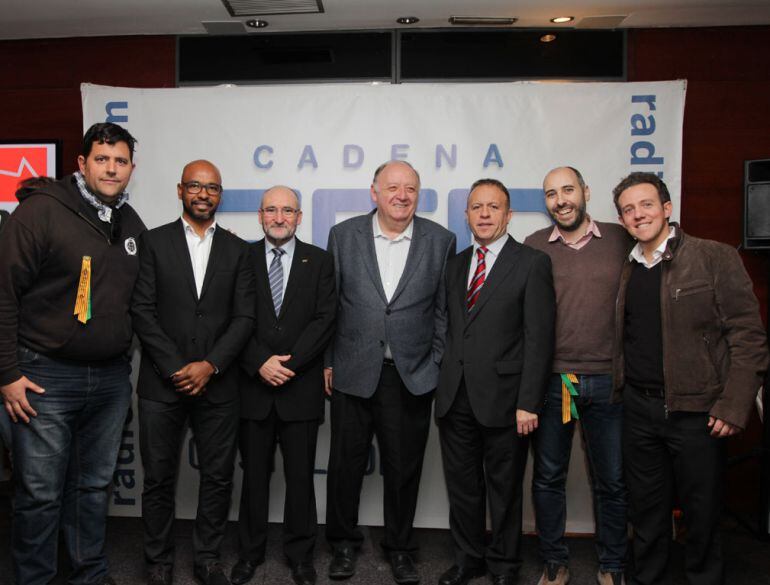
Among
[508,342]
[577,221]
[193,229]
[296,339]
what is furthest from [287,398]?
[577,221]

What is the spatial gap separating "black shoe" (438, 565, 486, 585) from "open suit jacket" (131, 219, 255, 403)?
1293mm

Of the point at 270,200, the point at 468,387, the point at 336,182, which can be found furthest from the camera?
the point at 336,182

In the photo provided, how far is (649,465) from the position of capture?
7.97ft

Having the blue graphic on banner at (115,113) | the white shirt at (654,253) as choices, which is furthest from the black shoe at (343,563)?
the blue graphic on banner at (115,113)

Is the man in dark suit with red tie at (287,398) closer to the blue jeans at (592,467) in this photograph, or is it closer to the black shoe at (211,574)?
the black shoe at (211,574)

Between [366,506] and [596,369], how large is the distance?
160cm

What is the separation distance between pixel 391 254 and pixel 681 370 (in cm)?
135

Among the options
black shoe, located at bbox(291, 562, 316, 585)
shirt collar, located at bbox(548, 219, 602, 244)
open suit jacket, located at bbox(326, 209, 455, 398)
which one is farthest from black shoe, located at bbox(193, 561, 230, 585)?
shirt collar, located at bbox(548, 219, 602, 244)

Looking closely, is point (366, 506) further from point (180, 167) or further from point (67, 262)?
point (180, 167)

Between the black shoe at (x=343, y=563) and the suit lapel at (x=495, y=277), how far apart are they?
127 cm

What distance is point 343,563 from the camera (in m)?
2.73

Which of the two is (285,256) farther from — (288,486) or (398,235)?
(288,486)

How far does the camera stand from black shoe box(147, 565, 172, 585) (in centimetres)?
257

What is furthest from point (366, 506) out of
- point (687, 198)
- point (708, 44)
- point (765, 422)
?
point (708, 44)
